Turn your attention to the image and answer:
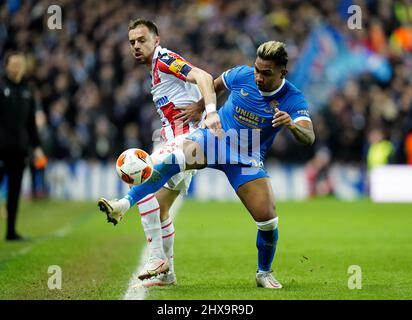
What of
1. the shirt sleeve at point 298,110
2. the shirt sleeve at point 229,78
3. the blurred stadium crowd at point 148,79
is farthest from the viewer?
the blurred stadium crowd at point 148,79

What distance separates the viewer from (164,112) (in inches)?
326

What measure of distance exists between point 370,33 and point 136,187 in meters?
19.6

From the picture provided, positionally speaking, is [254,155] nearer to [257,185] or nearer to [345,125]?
[257,185]

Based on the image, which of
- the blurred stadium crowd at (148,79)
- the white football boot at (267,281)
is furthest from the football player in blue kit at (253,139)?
the blurred stadium crowd at (148,79)

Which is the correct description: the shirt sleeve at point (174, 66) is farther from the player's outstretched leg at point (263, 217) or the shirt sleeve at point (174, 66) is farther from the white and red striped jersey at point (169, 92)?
the player's outstretched leg at point (263, 217)

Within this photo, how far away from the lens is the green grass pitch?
Answer: 7582 mm

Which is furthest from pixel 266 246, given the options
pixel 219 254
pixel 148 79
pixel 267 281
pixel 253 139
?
pixel 148 79

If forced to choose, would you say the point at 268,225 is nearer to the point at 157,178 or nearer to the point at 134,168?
the point at 157,178

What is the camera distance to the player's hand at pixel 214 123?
7.20 metres

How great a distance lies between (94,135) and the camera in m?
22.5

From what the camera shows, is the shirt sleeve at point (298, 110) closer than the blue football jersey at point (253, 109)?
Yes

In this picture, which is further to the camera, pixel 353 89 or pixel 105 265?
pixel 353 89

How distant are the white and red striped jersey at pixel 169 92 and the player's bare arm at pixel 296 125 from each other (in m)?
1.16

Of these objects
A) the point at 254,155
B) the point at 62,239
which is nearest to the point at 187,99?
the point at 254,155
